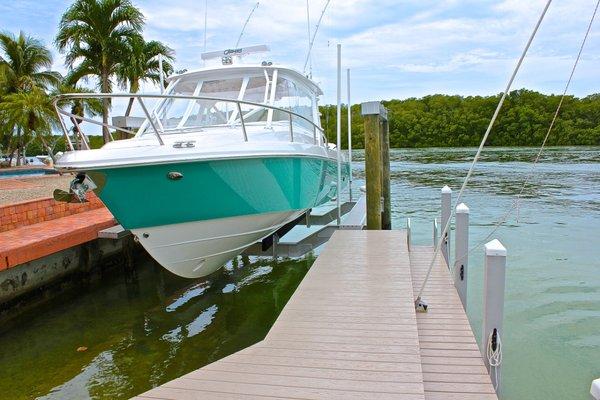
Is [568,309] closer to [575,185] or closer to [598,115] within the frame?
[575,185]

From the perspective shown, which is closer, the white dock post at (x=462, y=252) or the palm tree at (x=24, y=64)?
the white dock post at (x=462, y=252)

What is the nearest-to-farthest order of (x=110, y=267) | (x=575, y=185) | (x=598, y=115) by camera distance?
(x=110, y=267) → (x=575, y=185) → (x=598, y=115)

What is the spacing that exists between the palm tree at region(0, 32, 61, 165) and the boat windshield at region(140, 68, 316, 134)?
20791 millimetres

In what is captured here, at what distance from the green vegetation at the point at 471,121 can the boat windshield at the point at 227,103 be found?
48.4 meters

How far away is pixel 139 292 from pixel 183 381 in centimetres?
527

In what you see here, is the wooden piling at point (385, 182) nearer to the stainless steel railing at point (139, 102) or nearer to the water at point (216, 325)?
the water at point (216, 325)

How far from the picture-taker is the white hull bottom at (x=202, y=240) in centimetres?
558

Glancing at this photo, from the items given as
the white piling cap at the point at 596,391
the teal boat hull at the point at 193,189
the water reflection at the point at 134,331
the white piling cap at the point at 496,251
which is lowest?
the water reflection at the point at 134,331

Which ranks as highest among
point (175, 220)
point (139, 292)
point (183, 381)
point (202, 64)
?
point (202, 64)

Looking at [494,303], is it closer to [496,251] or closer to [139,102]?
[496,251]

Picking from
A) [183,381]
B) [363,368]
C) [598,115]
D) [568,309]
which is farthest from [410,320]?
[598,115]

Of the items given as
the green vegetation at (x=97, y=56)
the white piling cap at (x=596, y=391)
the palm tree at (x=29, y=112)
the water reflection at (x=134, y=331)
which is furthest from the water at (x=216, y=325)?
the palm tree at (x=29, y=112)

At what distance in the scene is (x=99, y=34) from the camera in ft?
62.7

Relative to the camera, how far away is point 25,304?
22.1 feet
